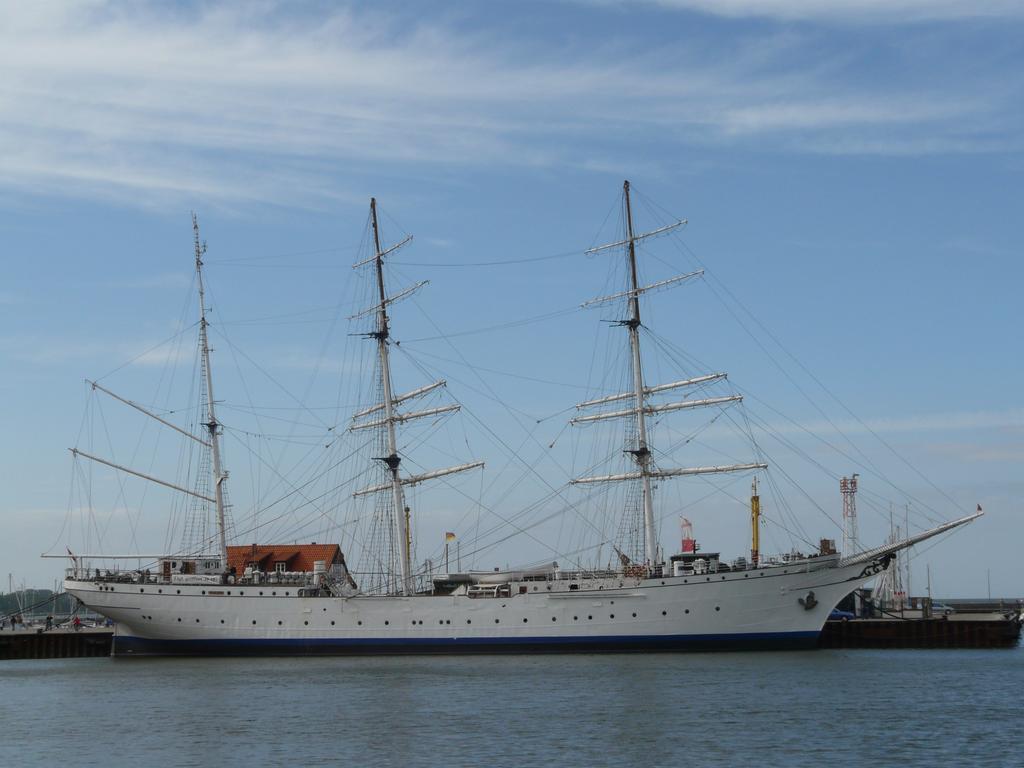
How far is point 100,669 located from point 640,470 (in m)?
29.4

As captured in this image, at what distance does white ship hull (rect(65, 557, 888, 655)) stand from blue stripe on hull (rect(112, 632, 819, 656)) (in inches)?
2.1

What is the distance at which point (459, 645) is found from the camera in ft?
210

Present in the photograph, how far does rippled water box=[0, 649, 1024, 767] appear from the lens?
34594mm

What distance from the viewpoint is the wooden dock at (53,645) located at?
72.2m

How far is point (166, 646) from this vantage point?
67.8 meters

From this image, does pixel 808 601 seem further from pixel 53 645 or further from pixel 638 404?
pixel 53 645

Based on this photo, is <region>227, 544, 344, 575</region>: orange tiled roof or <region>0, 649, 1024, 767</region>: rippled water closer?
<region>0, 649, 1024, 767</region>: rippled water

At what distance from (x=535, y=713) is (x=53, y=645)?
4169cm

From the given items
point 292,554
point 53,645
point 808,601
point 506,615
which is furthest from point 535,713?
point 292,554

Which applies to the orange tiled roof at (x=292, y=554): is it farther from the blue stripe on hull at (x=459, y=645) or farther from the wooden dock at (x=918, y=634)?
the wooden dock at (x=918, y=634)

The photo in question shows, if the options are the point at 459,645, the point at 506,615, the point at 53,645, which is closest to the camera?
the point at 506,615

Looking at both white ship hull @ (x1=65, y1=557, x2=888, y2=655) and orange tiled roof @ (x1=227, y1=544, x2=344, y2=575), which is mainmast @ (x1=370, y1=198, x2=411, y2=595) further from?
orange tiled roof @ (x1=227, y1=544, x2=344, y2=575)

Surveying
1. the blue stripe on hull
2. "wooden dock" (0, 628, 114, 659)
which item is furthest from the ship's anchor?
"wooden dock" (0, 628, 114, 659)

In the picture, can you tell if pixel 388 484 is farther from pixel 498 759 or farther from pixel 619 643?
pixel 498 759
